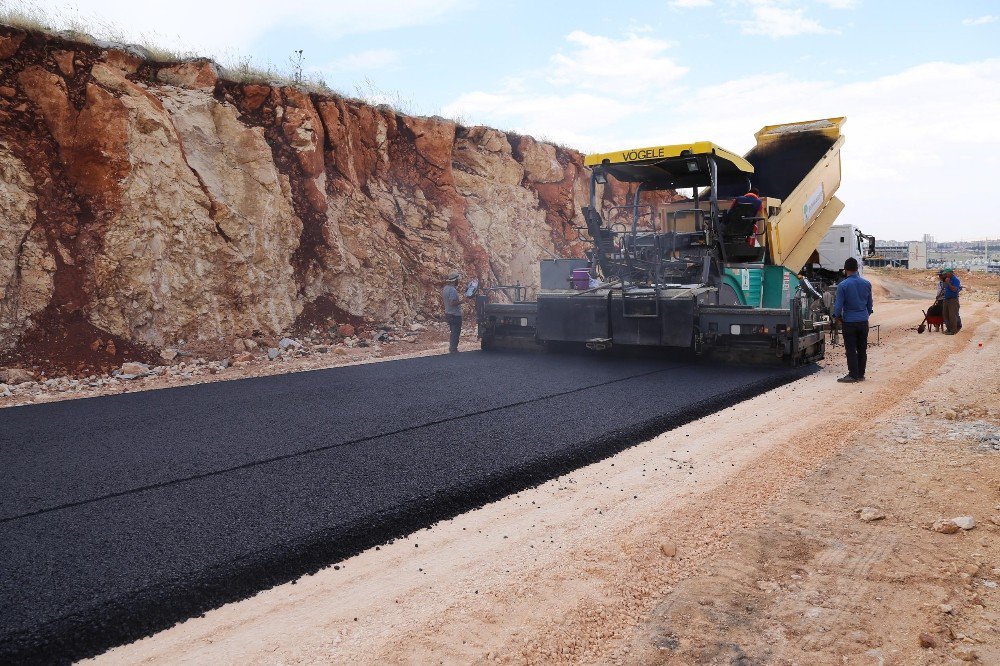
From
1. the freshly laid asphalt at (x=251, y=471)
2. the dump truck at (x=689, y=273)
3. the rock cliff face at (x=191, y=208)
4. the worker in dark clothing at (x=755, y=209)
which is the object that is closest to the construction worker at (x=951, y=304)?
the dump truck at (x=689, y=273)

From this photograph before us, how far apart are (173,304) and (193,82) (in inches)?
150

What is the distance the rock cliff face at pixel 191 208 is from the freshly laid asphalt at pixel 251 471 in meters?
2.94

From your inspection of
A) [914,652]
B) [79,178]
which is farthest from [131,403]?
[914,652]

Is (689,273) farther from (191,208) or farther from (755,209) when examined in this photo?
(191,208)

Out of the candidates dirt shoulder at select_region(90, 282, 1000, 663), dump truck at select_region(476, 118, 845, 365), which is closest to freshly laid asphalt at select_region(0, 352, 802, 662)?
dirt shoulder at select_region(90, 282, 1000, 663)

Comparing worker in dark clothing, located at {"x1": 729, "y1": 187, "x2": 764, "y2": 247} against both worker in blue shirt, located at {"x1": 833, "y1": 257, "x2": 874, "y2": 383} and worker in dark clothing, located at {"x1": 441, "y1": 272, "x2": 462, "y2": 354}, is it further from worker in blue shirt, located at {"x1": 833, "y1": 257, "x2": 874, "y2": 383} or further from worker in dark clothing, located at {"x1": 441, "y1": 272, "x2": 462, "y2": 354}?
worker in dark clothing, located at {"x1": 441, "y1": 272, "x2": 462, "y2": 354}

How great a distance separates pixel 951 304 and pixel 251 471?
1310 cm

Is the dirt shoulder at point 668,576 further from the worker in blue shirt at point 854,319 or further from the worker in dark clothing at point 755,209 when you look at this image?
the worker in dark clothing at point 755,209

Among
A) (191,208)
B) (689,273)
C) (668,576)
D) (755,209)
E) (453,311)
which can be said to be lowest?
(668,576)

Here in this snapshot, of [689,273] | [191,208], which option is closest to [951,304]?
[689,273]

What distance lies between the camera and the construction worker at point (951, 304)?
40.5 feet

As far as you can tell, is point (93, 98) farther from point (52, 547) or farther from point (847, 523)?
point (847, 523)

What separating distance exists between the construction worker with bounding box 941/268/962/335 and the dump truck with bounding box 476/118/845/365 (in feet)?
13.4

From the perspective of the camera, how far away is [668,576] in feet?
9.21
